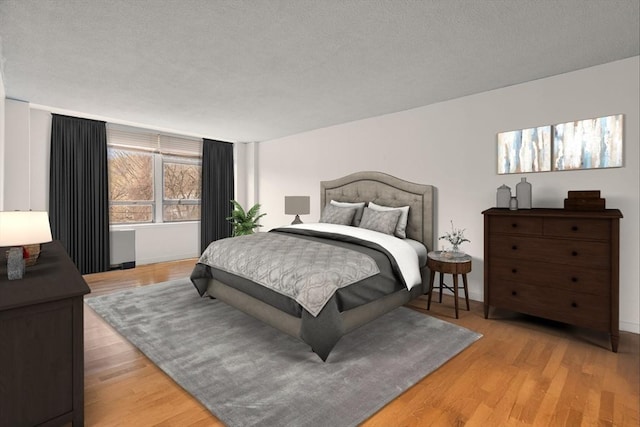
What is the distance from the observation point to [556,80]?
10.3 ft

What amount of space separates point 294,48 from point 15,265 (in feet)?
7.60

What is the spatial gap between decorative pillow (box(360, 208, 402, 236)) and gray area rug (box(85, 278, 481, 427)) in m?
0.96

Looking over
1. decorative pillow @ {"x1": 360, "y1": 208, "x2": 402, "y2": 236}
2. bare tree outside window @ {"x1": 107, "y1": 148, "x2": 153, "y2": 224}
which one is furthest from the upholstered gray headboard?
bare tree outside window @ {"x1": 107, "y1": 148, "x2": 153, "y2": 224}

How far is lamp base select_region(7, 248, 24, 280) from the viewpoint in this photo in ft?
5.42

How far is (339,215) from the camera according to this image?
4480 mm

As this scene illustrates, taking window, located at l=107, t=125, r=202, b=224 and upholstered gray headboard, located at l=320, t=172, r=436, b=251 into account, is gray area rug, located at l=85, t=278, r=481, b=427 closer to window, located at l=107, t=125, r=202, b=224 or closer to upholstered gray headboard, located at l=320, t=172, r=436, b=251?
upholstered gray headboard, located at l=320, t=172, r=436, b=251

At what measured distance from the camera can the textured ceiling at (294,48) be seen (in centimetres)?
207

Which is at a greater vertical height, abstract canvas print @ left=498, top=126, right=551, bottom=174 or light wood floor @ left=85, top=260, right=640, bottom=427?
abstract canvas print @ left=498, top=126, right=551, bottom=174

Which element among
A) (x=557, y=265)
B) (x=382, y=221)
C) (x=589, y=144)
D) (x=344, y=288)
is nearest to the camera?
(x=344, y=288)

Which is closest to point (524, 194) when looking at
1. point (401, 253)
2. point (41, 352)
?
point (401, 253)

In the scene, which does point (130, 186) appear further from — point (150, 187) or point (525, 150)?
point (525, 150)

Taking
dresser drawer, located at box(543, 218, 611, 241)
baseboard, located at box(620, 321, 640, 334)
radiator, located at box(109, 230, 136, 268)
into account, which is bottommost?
baseboard, located at box(620, 321, 640, 334)

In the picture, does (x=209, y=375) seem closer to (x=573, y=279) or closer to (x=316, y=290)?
(x=316, y=290)

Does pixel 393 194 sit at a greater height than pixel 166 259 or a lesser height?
greater
